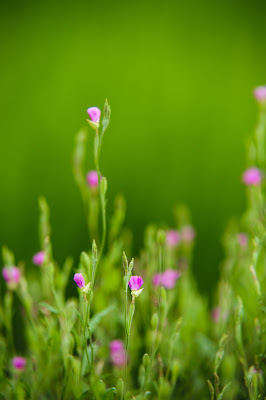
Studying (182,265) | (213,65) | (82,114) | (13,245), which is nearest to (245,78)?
(213,65)

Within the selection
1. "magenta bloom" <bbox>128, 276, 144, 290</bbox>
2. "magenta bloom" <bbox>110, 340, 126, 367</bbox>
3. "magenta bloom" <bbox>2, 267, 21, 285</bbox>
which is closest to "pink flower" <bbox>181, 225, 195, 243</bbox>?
"magenta bloom" <bbox>110, 340, 126, 367</bbox>

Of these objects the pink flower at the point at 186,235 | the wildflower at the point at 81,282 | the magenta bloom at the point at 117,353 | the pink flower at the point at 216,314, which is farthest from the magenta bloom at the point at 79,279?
the pink flower at the point at 186,235

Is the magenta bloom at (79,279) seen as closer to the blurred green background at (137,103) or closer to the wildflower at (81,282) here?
the wildflower at (81,282)

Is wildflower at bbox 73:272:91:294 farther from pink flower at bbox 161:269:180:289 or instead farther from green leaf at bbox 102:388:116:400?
pink flower at bbox 161:269:180:289

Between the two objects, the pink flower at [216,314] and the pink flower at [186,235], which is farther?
the pink flower at [186,235]

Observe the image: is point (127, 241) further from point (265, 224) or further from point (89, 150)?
point (89, 150)

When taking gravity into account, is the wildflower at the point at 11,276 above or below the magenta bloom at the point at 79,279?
below

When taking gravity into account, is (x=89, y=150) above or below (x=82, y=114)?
below

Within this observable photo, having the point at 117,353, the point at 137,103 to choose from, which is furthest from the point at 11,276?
the point at 137,103

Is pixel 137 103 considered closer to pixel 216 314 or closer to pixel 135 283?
pixel 216 314
